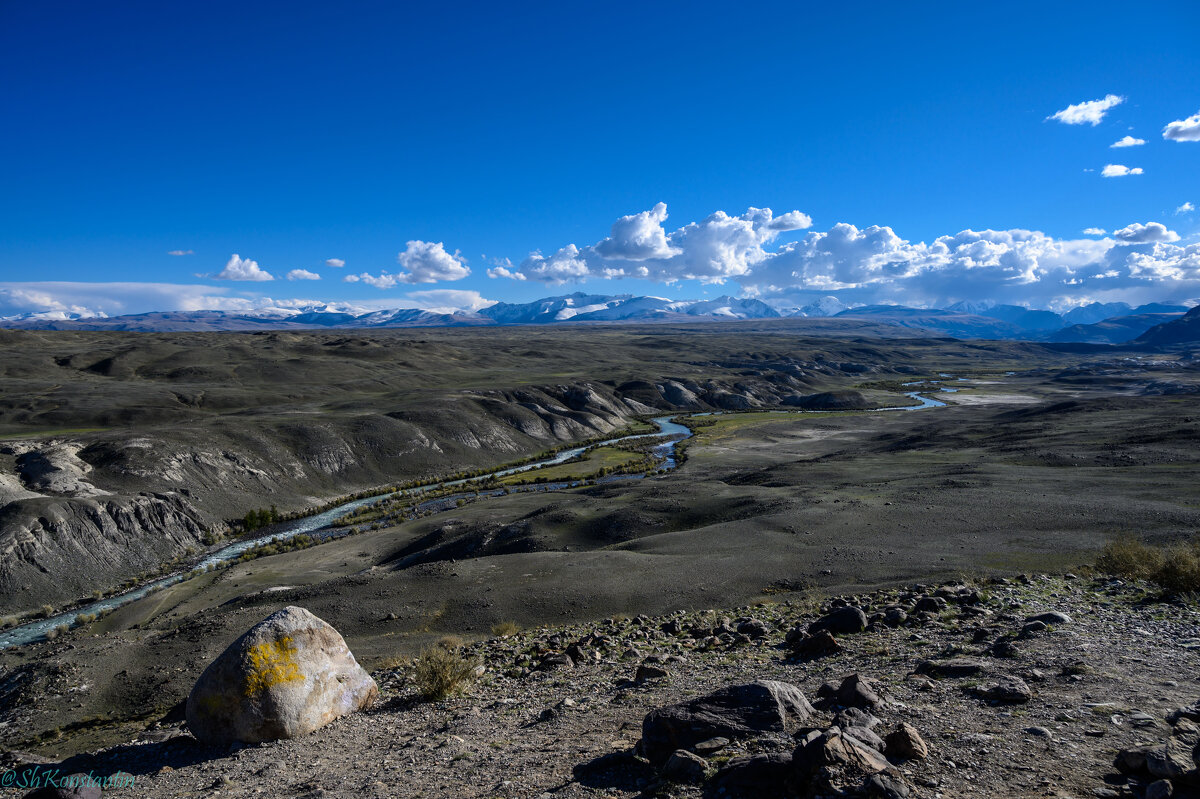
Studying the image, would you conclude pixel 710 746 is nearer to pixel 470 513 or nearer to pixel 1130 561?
pixel 1130 561

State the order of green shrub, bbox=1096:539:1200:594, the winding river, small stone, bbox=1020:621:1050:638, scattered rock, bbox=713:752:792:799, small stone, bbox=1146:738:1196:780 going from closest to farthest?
small stone, bbox=1146:738:1196:780 → scattered rock, bbox=713:752:792:799 → small stone, bbox=1020:621:1050:638 → green shrub, bbox=1096:539:1200:594 → the winding river

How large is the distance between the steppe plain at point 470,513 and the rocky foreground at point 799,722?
235 inches

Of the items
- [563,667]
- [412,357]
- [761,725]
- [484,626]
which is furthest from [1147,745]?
[412,357]

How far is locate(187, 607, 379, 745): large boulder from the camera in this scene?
42.3 feet

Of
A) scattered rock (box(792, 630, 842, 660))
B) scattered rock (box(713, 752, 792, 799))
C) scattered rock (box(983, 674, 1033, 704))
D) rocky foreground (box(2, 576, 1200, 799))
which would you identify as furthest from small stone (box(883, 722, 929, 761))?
scattered rock (box(792, 630, 842, 660))

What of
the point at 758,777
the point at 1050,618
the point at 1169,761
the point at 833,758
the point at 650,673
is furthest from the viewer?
the point at 1050,618

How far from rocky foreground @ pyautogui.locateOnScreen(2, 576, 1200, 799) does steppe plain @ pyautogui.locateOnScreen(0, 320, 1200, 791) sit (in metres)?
5.97

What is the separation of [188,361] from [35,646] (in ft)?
354

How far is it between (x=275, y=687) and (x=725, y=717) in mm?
9692

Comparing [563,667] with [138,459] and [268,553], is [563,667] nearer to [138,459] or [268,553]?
[268,553]

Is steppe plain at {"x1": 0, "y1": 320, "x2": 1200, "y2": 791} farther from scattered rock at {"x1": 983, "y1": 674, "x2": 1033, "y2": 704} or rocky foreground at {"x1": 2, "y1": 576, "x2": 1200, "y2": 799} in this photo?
scattered rock at {"x1": 983, "y1": 674, "x2": 1033, "y2": 704}

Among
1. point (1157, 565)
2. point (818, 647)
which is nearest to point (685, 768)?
point (818, 647)

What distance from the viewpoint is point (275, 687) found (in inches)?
518

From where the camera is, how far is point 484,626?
24453 mm
